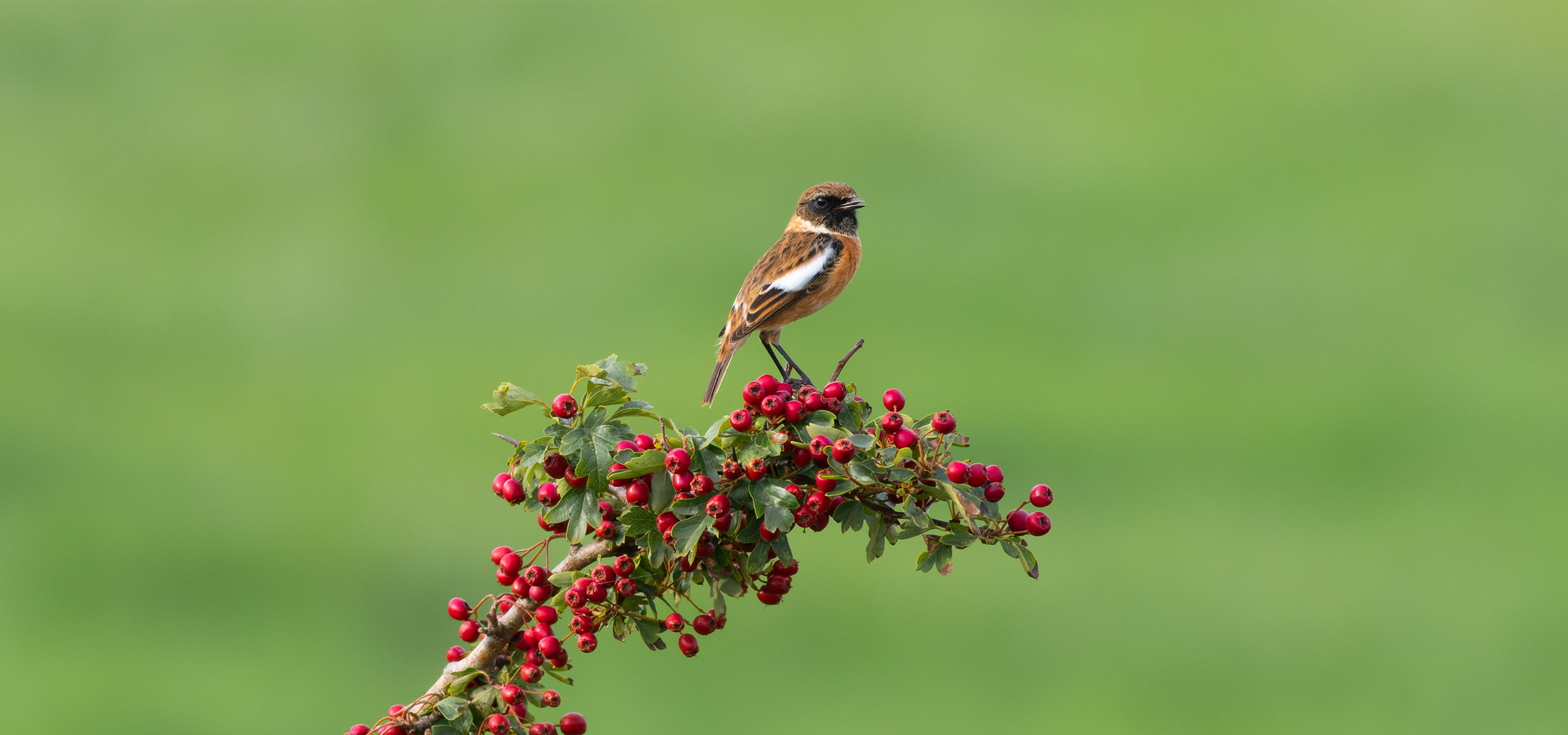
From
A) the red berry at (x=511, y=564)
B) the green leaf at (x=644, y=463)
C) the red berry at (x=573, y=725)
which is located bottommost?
the red berry at (x=573, y=725)

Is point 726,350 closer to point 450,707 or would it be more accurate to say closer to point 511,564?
point 511,564

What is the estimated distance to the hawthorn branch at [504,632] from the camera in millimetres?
2555

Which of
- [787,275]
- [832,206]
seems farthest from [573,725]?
[832,206]

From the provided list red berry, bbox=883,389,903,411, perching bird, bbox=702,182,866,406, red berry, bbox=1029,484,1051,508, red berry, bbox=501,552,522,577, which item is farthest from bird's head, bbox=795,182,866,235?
red berry, bbox=501,552,522,577

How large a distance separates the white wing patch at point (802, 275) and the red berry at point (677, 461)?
3.92 ft

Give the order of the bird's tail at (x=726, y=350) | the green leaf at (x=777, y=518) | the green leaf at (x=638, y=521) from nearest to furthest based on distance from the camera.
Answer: the green leaf at (x=777, y=518) → the green leaf at (x=638, y=521) → the bird's tail at (x=726, y=350)

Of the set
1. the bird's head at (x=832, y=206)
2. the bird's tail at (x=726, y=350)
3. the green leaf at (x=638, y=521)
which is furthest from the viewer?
the bird's head at (x=832, y=206)

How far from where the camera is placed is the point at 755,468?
2391 mm

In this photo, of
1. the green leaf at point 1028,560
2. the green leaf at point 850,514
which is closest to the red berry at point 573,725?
the green leaf at point 850,514

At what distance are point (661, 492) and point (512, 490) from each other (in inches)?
13.7

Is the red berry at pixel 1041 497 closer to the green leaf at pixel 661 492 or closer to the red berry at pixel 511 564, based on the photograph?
the green leaf at pixel 661 492

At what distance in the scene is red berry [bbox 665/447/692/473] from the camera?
7.82ft

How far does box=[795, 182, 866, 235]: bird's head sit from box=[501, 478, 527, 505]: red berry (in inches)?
65.7

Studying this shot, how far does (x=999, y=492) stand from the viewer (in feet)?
8.71
